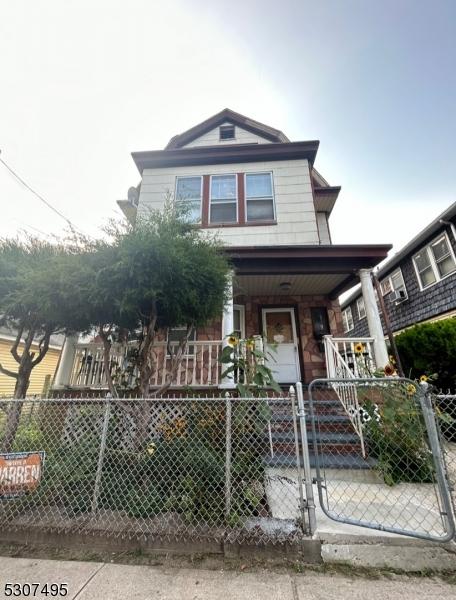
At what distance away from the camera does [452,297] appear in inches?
301

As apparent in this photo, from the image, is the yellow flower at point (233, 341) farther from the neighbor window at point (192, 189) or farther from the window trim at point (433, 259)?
the window trim at point (433, 259)

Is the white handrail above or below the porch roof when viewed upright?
below

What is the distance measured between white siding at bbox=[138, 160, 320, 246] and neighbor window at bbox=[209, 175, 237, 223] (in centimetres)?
29

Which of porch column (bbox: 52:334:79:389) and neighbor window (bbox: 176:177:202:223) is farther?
neighbor window (bbox: 176:177:202:223)

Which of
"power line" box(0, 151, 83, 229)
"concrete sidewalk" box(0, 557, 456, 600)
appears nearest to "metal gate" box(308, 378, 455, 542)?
"concrete sidewalk" box(0, 557, 456, 600)

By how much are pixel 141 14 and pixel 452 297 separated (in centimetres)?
1038

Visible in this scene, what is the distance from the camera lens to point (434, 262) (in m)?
8.46

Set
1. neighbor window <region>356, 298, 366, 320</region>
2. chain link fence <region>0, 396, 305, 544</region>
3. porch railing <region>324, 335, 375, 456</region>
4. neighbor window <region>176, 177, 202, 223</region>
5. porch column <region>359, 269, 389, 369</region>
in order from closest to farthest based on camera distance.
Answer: chain link fence <region>0, 396, 305, 544</region> < porch railing <region>324, 335, 375, 456</region> < porch column <region>359, 269, 389, 369</region> < neighbor window <region>176, 177, 202, 223</region> < neighbor window <region>356, 298, 366, 320</region>

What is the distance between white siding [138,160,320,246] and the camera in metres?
6.58

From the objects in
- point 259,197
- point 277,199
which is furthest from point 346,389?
point 259,197

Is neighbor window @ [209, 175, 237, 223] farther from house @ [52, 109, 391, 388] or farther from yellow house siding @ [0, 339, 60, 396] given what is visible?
yellow house siding @ [0, 339, 60, 396]

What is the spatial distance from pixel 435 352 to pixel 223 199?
622cm

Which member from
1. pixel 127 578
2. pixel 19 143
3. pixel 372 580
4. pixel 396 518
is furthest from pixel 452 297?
pixel 19 143

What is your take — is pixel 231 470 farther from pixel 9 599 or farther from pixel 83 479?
pixel 9 599
